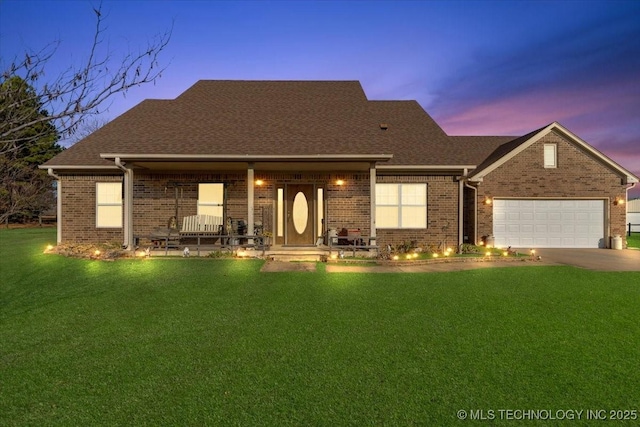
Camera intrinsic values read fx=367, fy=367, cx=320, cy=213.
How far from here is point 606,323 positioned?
532 cm

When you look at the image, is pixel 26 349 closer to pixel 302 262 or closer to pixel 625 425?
pixel 625 425

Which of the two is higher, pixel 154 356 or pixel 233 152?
pixel 233 152

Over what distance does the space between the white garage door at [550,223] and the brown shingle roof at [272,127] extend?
297cm

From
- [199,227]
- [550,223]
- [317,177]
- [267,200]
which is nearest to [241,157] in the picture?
[267,200]

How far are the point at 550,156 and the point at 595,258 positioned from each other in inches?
204

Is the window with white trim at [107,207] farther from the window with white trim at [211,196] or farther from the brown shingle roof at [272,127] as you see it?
the window with white trim at [211,196]

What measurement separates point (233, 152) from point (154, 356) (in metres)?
8.58

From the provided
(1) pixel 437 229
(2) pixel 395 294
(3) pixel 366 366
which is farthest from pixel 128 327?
(1) pixel 437 229

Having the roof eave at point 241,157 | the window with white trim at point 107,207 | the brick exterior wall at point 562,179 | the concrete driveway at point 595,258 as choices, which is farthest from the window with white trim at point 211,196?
the concrete driveway at point 595,258

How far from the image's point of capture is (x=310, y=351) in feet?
14.1

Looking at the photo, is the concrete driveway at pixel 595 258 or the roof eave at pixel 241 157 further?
the roof eave at pixel 241 157

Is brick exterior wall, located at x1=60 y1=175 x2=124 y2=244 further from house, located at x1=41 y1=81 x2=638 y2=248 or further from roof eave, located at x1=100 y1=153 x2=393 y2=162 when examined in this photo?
roof eave, located at x1=100 y1=153 x2=393 y2=162

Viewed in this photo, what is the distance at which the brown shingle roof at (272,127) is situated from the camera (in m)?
12.3

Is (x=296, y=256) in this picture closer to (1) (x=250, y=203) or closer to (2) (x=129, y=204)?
(1) (x=250, y=203)
